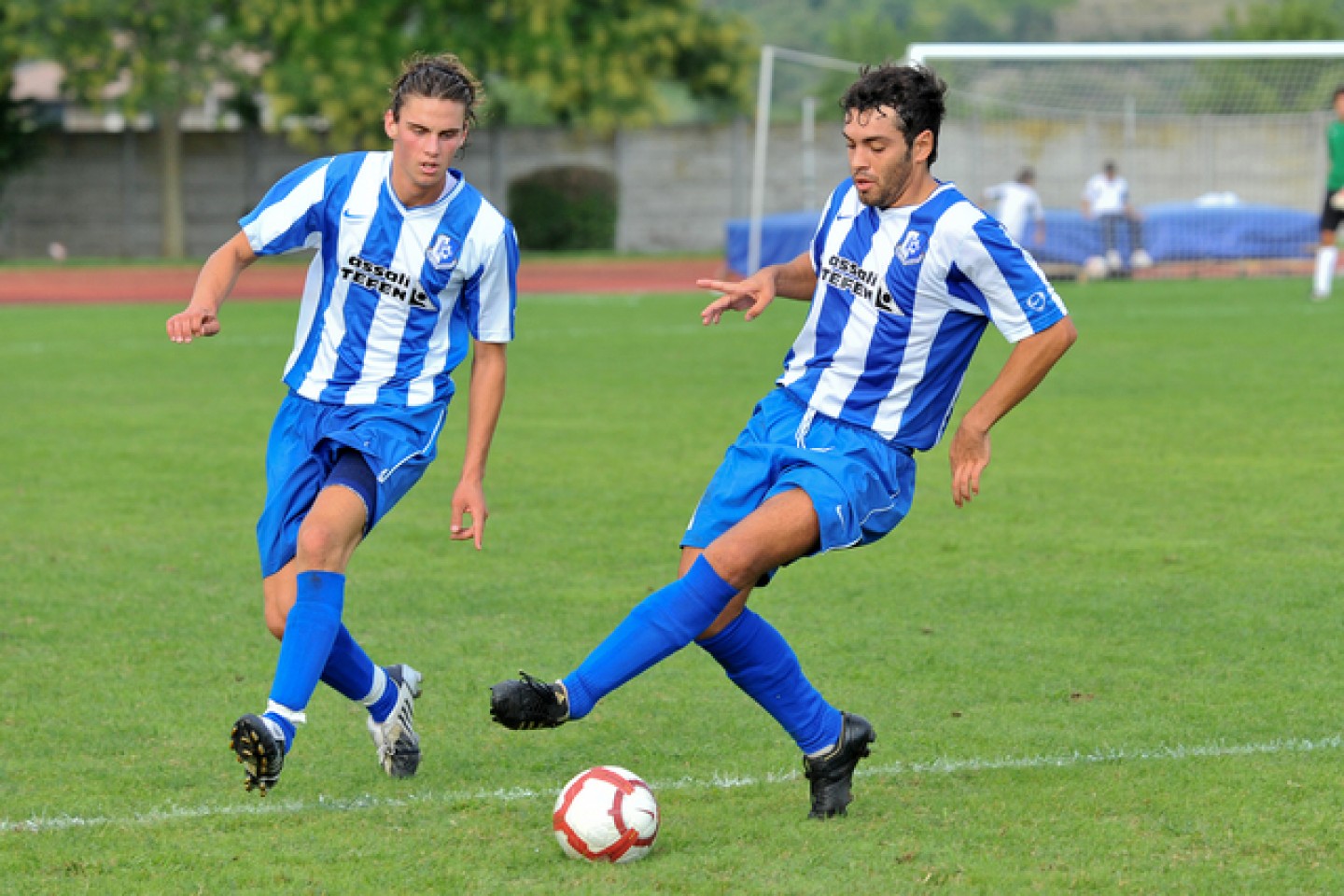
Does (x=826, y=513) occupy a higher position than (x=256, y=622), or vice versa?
(x=826, y=513)

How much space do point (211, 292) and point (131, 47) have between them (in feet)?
97.4

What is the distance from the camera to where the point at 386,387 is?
16.1 ft

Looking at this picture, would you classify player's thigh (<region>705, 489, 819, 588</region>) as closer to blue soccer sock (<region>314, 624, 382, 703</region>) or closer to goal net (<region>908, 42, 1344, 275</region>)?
blue soccer sock (<region>314, 624, 382, 703</region>)

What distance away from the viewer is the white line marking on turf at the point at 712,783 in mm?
4406

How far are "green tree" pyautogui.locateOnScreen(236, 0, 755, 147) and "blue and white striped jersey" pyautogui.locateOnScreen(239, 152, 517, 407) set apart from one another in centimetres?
2851

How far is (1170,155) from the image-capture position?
98.5 feet

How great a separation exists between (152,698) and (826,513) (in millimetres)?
2422

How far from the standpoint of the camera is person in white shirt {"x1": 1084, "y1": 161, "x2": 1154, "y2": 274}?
24.6 m

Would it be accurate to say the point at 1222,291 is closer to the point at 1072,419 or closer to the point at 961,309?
the point at 1072,419

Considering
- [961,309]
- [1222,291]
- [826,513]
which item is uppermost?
[961,309]

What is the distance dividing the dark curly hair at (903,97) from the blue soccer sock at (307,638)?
5.76 feet

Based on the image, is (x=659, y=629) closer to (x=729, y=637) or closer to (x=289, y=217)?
(x=729, y=637)

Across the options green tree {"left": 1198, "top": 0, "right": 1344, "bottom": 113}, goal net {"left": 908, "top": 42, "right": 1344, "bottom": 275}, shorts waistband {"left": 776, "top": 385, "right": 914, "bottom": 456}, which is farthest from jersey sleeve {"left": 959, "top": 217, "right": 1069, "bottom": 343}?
green tree {"left": 1198, "top": 0, "right": 1344, "bottom": 113}

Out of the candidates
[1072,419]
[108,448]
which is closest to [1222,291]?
[1072,419]
